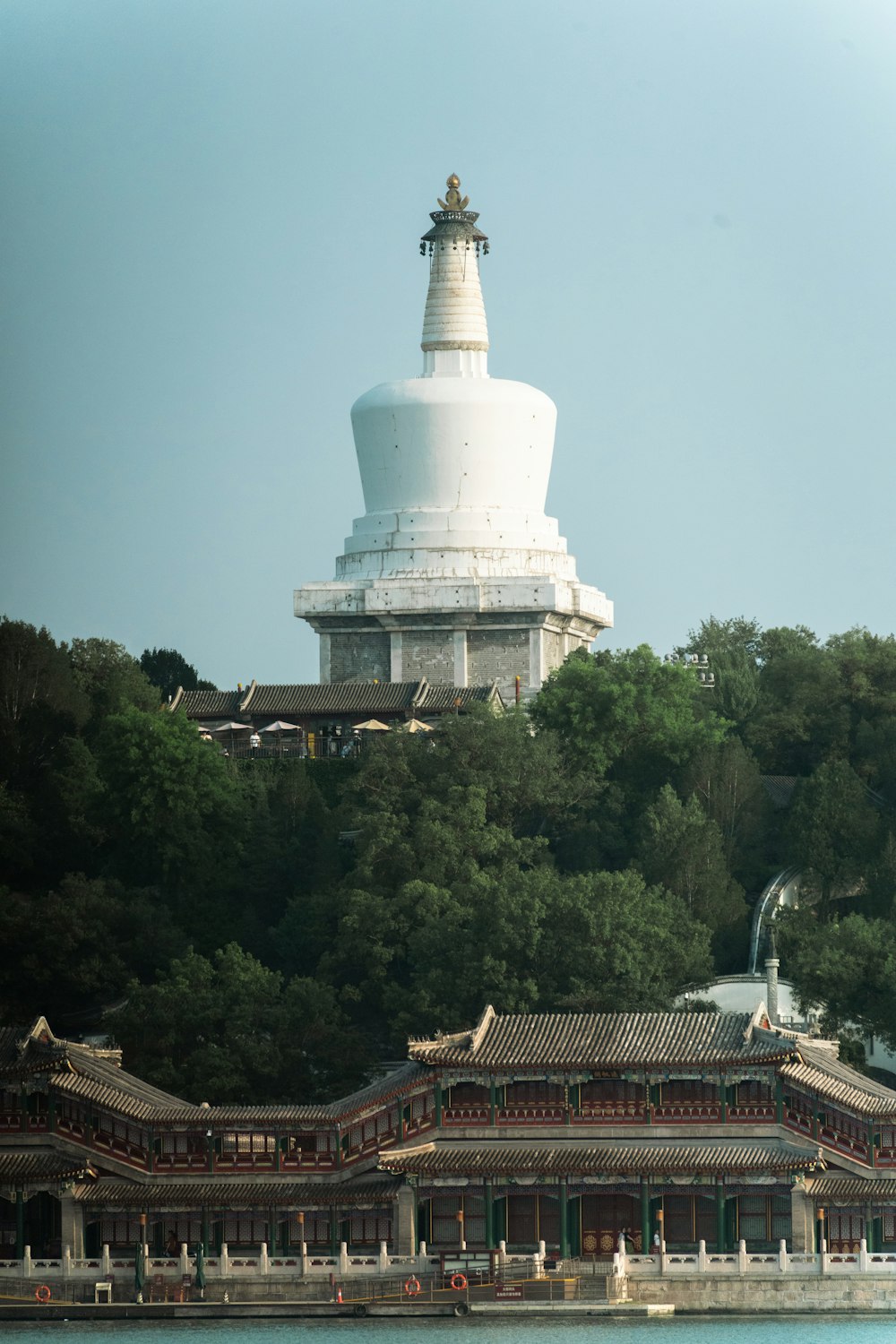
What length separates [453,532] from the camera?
8562 cm

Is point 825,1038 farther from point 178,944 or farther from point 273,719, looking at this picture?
point 273,719

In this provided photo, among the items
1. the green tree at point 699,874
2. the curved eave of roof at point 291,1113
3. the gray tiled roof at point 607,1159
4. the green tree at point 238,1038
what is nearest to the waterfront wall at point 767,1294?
the gray tiled roof at point 607,1159

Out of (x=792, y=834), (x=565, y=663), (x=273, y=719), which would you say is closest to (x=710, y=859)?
(x=792, y=834)

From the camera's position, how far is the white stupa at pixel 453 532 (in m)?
83.7

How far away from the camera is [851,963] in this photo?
67000 millimetres

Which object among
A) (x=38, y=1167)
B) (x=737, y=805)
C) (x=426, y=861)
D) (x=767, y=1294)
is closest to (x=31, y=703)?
(x=426, y=861)

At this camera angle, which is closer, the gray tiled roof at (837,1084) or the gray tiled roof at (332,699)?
the gray tiled roof at (837,1084)

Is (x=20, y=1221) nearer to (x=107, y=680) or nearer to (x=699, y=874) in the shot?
(x=699, y=874)

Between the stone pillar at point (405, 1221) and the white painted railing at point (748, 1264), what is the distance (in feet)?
12.1

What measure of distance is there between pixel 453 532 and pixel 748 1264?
30548 millimetres

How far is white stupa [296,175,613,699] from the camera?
275 ft

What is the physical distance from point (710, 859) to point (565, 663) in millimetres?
8119

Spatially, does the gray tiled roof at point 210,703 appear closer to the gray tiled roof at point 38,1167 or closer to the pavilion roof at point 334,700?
the pavilion roof at point 334,700

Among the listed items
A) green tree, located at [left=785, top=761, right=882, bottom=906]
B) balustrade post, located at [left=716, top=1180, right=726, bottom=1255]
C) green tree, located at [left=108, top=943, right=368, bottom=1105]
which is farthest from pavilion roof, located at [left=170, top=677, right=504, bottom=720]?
balustrade post, located at [left=716, top=1180, right=726, bottom=1255]
